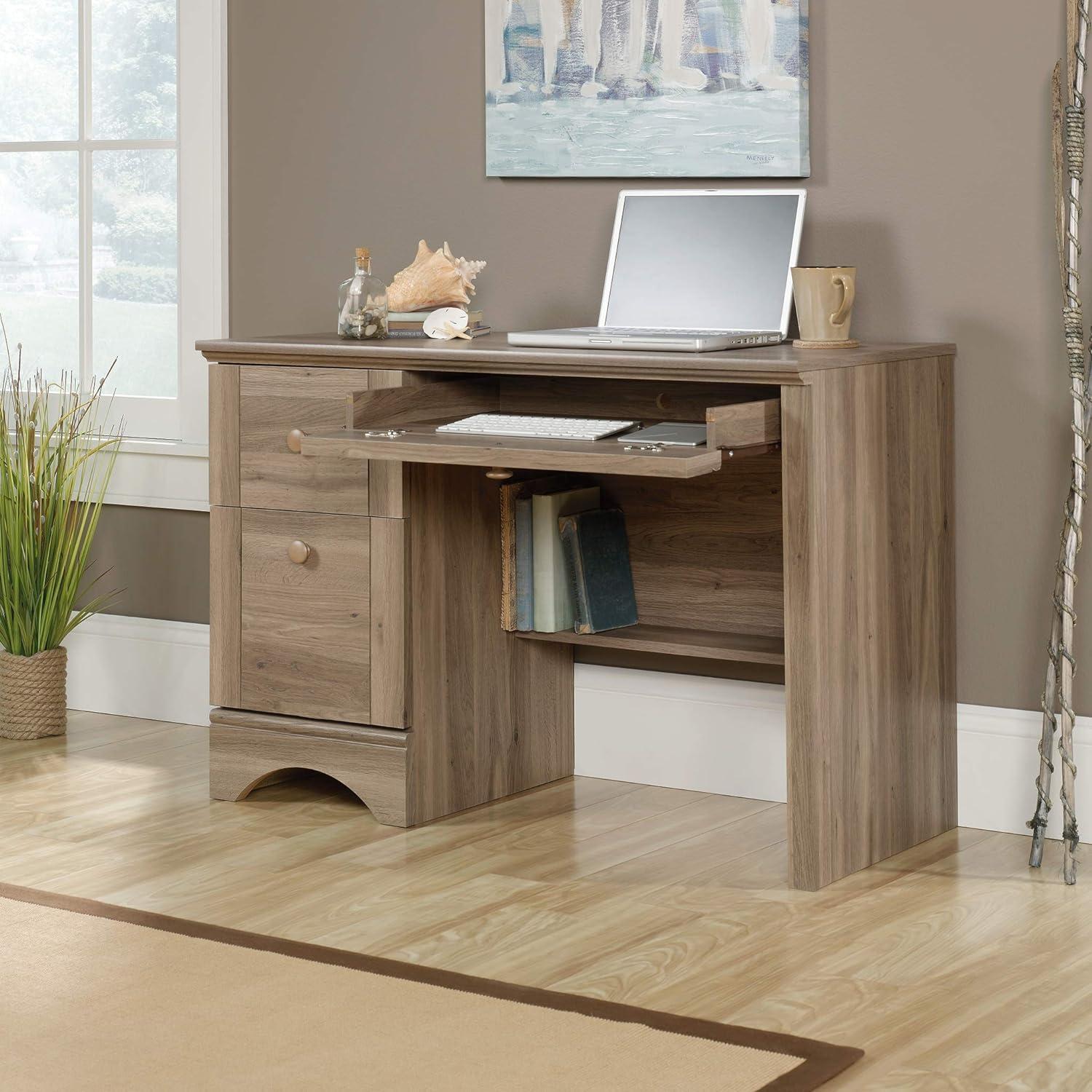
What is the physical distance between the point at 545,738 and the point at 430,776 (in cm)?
35

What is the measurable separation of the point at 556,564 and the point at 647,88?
849mm

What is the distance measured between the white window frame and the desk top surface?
589 mm

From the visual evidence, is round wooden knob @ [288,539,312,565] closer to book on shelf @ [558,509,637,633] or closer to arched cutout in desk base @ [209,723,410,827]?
arched cutout in desk base @ [209,723,410,827]

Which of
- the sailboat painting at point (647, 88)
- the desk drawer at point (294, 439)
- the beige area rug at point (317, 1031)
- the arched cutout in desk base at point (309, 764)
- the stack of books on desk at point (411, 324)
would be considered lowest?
the beige area rug at point (317, 1031)

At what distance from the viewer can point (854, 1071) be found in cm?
192

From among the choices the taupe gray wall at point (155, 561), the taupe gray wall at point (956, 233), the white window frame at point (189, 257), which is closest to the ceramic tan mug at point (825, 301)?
the taupe gray wall at point (956, 233)

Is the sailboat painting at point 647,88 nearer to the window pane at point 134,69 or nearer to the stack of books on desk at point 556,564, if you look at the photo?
the stack of books on desk at point 556,564

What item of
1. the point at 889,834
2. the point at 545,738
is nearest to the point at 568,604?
the point at 545,738

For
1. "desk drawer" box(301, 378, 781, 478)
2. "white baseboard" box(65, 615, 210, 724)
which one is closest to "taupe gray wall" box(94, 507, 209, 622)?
"white baseboard" box(65, 615, 210, 724)

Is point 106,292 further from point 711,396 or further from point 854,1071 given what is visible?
point 854,1071

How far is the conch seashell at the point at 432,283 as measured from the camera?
3131 mm

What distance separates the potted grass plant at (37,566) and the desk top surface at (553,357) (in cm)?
64

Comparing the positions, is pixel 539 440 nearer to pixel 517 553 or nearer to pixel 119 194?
pixel 517 553

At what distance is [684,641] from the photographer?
290 cm
